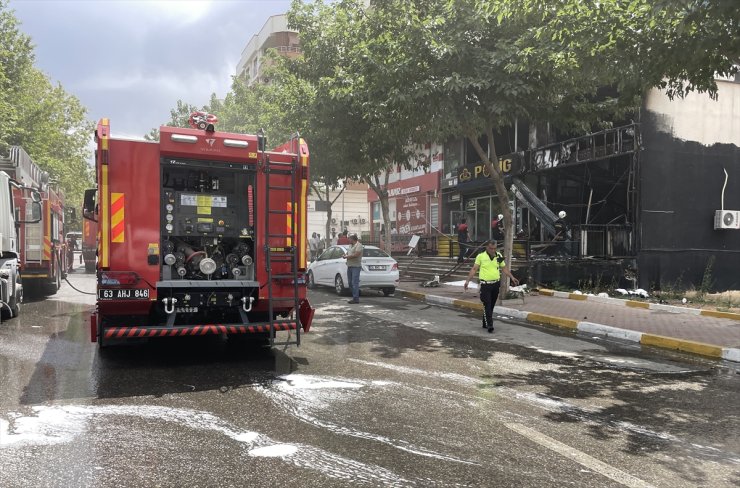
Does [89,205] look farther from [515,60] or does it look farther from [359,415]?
[515,60]

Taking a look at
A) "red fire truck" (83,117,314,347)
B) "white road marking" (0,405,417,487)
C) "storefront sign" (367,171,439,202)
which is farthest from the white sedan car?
"storefront sign" (367,171,439,202)

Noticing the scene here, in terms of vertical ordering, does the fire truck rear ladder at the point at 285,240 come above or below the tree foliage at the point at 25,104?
below

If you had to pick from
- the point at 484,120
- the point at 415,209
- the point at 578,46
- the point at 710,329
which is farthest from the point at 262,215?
the point at 415,209

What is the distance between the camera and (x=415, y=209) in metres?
31.9

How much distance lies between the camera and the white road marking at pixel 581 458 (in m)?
3.56

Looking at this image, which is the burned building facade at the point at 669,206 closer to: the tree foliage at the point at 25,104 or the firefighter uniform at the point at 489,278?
the firefighter uniform at the point at 489,278

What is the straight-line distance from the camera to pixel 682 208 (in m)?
16.4

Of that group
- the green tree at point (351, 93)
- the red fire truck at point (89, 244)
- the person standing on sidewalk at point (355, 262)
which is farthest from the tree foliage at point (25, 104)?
the person standing on sidewalk at point (355, 262)

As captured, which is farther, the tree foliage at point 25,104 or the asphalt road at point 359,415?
the tree foliage at point 25,104

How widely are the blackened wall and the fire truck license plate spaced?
14302mm

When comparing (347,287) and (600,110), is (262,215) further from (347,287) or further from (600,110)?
(600,110)

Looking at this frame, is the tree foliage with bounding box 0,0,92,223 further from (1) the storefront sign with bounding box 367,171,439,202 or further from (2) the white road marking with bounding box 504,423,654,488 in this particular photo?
(2) the white road marking with bounding box 504,423,654,488

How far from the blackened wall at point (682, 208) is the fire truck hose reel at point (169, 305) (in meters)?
14.0

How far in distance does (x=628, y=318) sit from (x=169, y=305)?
30.4 feet
